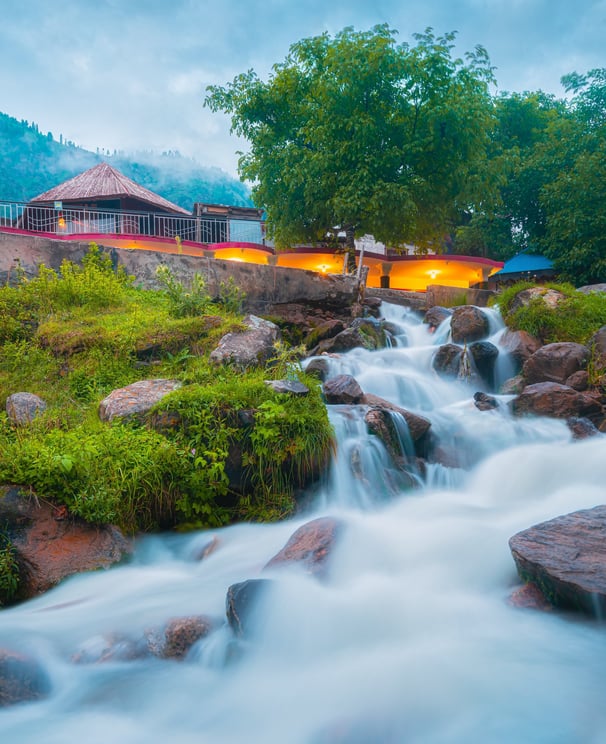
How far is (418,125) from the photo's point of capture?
15.1m

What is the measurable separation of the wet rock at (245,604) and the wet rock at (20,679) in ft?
3.41

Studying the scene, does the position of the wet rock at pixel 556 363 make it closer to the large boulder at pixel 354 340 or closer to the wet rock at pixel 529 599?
the large boulder at pixel 354 340

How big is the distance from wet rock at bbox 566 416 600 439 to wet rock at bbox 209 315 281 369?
3.86 m

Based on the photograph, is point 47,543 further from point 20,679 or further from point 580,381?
point 580,381

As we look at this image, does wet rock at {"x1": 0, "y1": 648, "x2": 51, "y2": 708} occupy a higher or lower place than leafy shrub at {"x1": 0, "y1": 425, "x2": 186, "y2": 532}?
lower

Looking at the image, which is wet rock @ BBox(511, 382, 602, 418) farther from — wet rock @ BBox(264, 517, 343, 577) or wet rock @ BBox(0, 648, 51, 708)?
wet rock @ BBox(0, 648, 51, 708)

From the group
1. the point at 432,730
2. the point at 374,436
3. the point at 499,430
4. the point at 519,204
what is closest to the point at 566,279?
the point at 519,204

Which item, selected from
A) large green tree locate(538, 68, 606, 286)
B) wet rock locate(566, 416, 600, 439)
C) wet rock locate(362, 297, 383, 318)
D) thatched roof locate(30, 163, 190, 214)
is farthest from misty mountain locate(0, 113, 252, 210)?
wet rock locate(566, 416, 600, 439)

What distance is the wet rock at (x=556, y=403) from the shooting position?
6.74m

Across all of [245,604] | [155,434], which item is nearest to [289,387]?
[155,434]

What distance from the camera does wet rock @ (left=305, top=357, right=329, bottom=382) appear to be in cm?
781

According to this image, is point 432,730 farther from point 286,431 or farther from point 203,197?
point 203,197

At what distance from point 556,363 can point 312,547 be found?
541cm

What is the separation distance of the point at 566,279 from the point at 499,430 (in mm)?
15468
